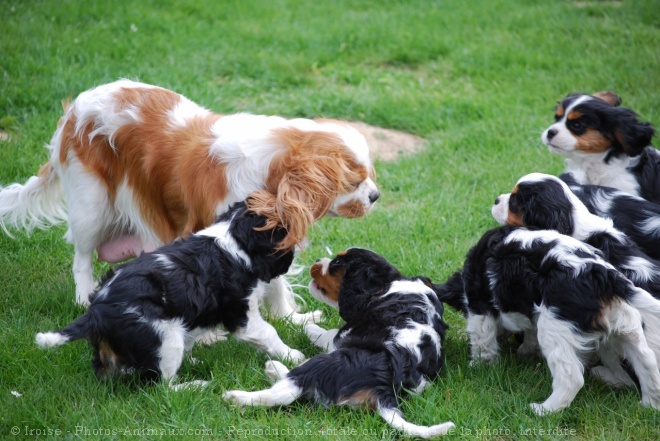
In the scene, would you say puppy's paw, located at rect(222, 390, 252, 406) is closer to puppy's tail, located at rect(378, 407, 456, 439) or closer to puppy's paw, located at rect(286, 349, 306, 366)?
puppy's paw, located at rect(286, 349, 306, 366)

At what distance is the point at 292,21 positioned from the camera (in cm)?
1198

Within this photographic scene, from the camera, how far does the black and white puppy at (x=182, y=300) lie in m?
4.36

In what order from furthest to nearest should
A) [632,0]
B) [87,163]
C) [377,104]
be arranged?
1. [632,0]
2. [377,104]
3. [87,163]

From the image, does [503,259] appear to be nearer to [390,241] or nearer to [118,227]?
[390,241]

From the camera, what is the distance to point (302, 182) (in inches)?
198

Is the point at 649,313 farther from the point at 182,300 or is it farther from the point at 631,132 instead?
the point at 182,300

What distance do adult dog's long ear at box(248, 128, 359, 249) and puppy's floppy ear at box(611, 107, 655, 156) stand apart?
260 centimetres

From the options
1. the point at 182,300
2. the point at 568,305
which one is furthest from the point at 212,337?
the point at 568,305

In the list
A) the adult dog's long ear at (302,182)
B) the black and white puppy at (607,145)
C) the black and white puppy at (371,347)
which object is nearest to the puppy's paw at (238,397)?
the black and white puppy at (371,347)

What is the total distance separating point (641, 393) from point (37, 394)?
11.7 feet

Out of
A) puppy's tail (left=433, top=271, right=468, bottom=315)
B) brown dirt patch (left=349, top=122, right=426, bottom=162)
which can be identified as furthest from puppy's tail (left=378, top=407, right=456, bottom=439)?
brown dirt patch (left=349, top=122, right=426, bottom=162)

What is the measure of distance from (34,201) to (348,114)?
13.4 ft

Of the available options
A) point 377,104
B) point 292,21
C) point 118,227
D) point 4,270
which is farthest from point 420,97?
point 4,270

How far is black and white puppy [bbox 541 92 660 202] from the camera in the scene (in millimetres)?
6488
